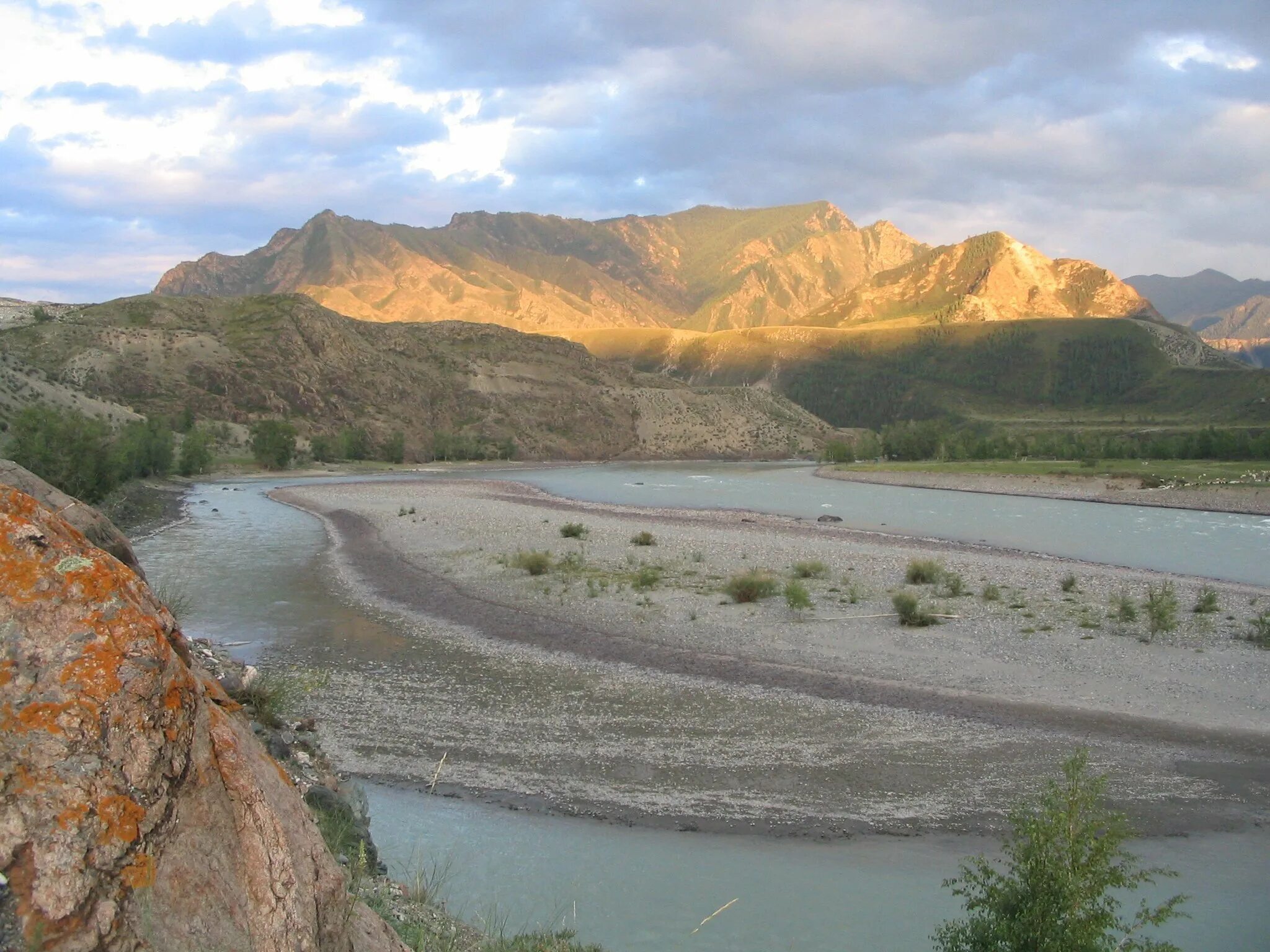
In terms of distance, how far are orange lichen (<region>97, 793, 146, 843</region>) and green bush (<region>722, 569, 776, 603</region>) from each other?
18690 millimetres

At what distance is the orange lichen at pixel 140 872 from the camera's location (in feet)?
9.52

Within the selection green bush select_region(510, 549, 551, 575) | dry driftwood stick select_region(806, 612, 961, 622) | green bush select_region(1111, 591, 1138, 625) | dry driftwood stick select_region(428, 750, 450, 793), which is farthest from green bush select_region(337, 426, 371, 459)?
dry driftwood stick select_region(428, 750, 450, 793)

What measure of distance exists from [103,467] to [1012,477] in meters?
59.1

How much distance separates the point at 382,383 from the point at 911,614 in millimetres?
114052

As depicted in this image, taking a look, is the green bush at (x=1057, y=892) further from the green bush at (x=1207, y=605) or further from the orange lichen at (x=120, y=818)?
the green bush at (x=1207, y=605)

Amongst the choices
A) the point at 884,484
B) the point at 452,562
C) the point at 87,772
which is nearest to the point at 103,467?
the point at 452,562

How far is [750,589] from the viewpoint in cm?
2133

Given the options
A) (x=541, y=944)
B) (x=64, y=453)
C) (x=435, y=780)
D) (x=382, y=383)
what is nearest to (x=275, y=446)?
(x=382, y=383)

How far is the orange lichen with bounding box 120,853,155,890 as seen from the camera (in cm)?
290

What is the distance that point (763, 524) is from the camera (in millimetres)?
39844

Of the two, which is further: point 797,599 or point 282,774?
point 797,599

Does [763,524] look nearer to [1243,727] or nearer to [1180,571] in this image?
[1180,571]

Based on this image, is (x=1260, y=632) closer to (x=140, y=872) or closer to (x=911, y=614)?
(x=911, y=614)

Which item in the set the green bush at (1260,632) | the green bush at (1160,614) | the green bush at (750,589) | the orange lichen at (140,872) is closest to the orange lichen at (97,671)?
the orange lichen at (140,872)
